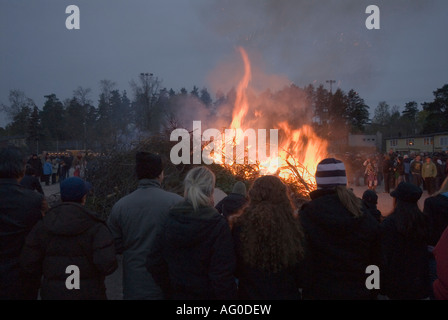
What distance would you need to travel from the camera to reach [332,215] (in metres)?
2.81

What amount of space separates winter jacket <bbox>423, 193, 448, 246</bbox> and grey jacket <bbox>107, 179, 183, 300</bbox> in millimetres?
2502

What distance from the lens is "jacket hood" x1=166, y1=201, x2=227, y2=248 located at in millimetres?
2727

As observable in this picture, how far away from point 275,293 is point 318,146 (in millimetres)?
9445

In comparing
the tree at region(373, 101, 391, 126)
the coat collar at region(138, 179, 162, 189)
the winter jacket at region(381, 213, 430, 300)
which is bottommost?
Result: the winter jacket at region(381, 213, 430, 300)

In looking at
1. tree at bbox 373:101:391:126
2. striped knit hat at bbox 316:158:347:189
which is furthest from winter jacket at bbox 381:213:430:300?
tree at bbox 373:101:391:126

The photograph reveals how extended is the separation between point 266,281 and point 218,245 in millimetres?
460

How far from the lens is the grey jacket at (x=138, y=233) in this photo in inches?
128

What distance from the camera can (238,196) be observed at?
4996 millimetres

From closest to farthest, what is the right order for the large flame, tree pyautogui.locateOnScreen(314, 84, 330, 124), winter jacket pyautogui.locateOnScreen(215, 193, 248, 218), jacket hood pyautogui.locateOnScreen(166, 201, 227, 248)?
jacket hood pyautogui.locateOnScreen(166, 201, 227, 248) → winter jacket pyautogui.locateOnScreen(215, 193, 248, 218) → the large flame → tree pyautogui.locateOnScreen(314, 84, 330, 124)

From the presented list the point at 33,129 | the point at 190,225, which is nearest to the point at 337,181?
the point at 190,225

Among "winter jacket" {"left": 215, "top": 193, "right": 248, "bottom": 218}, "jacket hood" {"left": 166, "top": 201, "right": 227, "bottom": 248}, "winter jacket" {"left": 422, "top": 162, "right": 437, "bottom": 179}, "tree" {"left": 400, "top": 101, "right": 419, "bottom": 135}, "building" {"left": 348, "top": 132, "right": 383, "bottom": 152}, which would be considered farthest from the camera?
"tree" {"left": 400, "top": 101, "right": 419, "bottom": 135}

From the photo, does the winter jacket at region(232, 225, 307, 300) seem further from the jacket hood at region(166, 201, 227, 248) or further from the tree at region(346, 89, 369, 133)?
the tree at region(346, 89, 369, 133)
